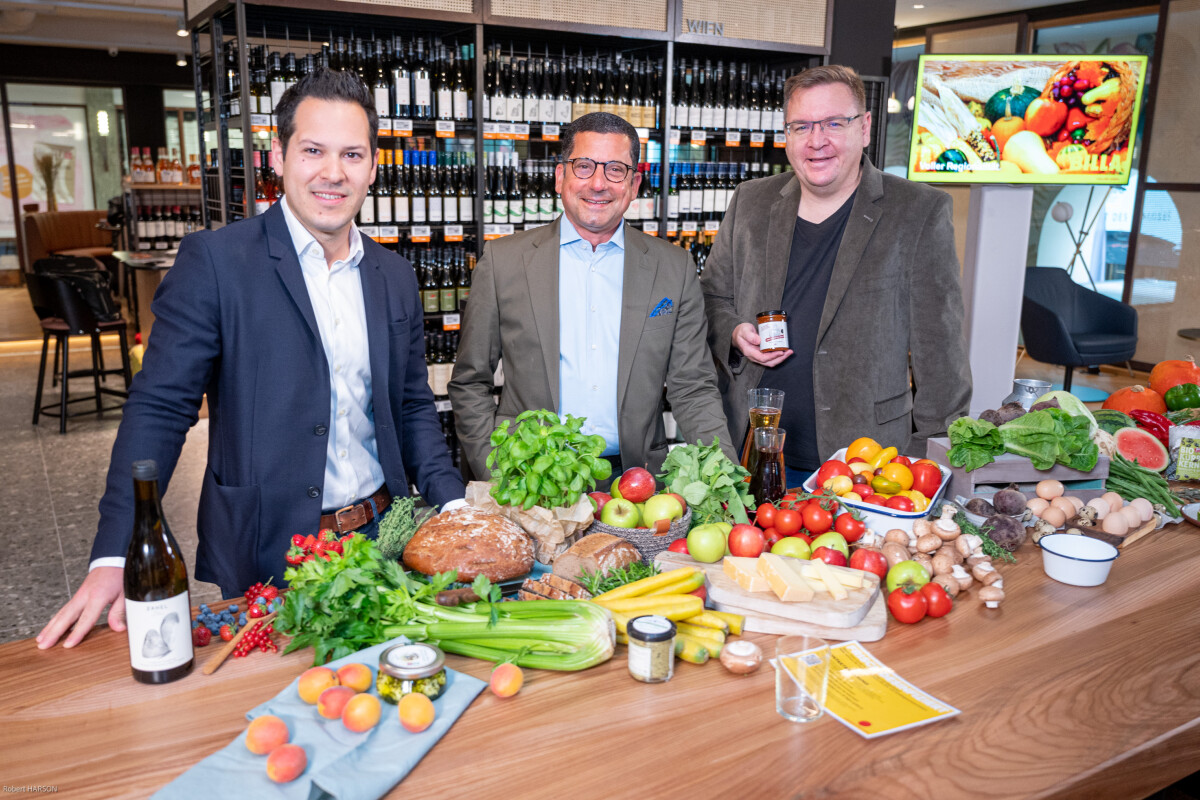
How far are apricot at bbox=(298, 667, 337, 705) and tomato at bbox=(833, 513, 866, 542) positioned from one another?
3.68 ft

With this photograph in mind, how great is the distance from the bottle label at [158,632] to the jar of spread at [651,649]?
0.74 m

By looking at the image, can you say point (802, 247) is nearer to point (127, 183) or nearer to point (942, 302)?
point (942, 302)

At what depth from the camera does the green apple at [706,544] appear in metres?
1.81

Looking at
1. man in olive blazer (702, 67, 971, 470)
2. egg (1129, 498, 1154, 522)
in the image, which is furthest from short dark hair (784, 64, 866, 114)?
egg (1129, 498, 1154, 522)

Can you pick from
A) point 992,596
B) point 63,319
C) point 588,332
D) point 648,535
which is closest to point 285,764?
point 648,535

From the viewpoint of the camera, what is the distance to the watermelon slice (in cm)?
258

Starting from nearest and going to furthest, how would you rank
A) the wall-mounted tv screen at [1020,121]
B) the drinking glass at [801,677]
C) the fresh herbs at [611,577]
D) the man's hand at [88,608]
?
the drinking glass at [801,677]
the man's hand at [88,608]
the fresh herbs at [611,577]
the wall-mounted tv screen at [1020,121]

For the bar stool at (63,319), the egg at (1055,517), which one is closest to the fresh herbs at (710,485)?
the egg at (1055,517)

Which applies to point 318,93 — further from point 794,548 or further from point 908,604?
point 908,604

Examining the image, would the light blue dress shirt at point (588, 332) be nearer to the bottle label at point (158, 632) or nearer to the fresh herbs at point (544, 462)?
the fresh herbs at point (544, 462)

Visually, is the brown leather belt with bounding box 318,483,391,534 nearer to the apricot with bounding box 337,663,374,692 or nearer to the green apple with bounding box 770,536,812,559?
the apricot with bounding box 337,663,374,692

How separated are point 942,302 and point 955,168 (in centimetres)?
251

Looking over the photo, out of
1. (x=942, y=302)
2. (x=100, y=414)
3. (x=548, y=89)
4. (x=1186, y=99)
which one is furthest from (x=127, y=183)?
(x=1186, y=99)

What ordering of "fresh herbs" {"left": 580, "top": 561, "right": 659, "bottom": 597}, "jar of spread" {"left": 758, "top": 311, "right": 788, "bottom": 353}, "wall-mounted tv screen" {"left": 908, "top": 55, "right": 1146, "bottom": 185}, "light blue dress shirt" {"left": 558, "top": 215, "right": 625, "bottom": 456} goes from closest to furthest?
1. "fresh herbs" {"left": 580, "top": 561, "right": 659, "bottom": 597}
2. "jar of spread" {"left": 758, "top": 311, "right": 788, "bottom": 353}
3. "light blue dress shirt" {"left": 558, "top": 215, "right": 625, "bottom": 456}
4. "wall-mounted tv screen" {"left": 908, "top": 55, "right": 1146, "bottom": 185}
